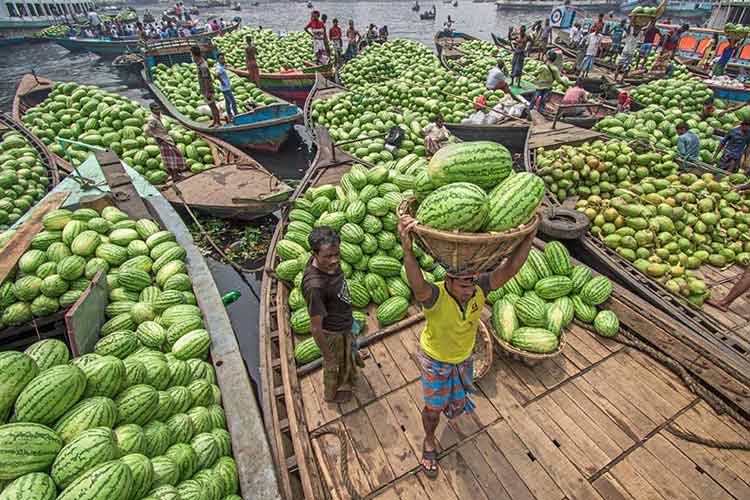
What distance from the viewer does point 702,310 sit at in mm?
5602

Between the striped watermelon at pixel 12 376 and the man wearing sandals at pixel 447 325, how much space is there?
3.00 metres

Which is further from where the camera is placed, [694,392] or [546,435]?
[694,392]

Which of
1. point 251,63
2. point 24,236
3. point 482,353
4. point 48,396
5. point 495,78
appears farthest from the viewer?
point 251,63

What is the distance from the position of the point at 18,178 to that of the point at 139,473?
9.49 m

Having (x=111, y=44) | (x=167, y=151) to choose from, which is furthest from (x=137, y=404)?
(x=111, y=44)

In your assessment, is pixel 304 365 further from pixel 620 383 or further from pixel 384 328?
pixel 620 383

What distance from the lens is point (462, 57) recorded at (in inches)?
856

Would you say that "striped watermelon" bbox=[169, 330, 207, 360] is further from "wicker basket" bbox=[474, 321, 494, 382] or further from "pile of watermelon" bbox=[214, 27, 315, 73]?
"pile of watermelon" bbox=[214, 27, 315, 73]

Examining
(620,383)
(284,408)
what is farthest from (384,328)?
(620,383)

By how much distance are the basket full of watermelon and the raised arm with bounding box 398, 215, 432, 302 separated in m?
0.06

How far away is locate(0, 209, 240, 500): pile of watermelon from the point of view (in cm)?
247

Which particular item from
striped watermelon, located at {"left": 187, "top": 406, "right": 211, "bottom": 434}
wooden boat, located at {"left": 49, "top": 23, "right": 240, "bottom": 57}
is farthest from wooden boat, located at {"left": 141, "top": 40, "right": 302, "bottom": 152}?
wooden boat, located at {"left": 49, "top": 23, "right": 240, "bottom": 57}

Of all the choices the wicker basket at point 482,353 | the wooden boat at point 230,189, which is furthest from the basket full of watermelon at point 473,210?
the wooden boat at point 230,189

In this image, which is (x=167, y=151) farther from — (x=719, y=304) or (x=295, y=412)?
(x=719, y=304)
